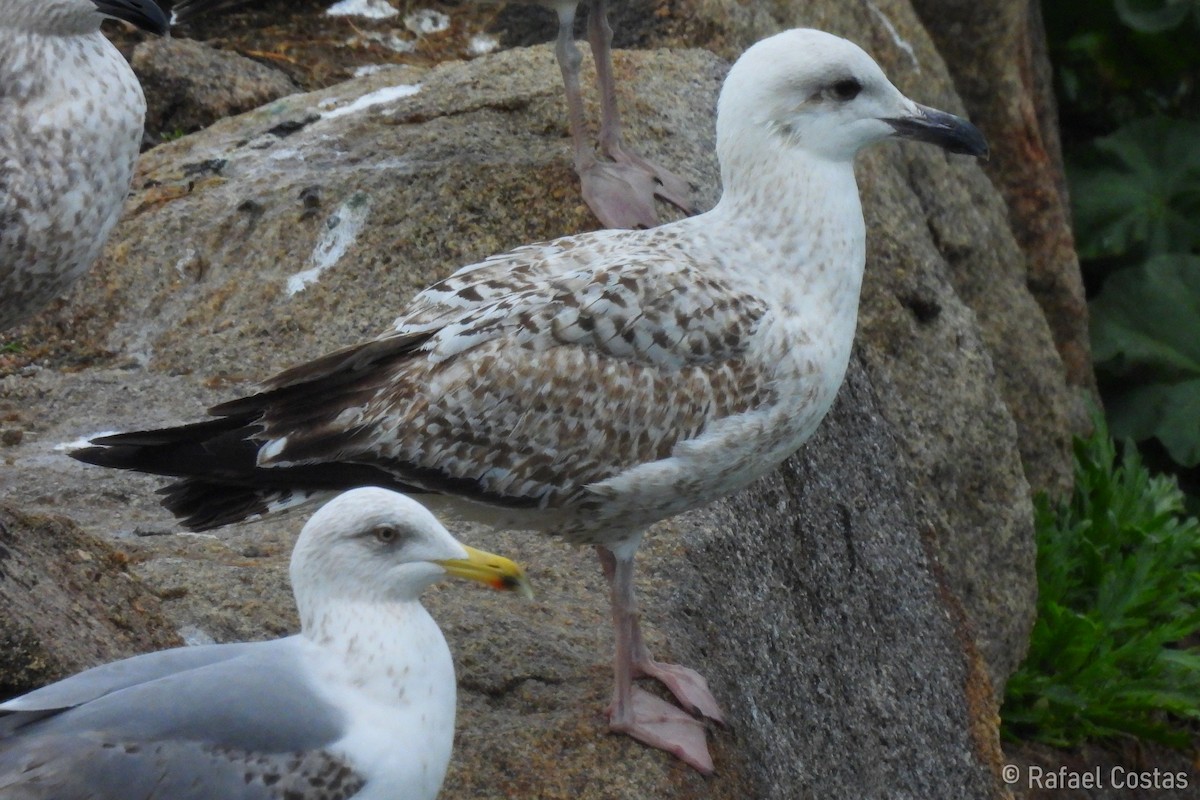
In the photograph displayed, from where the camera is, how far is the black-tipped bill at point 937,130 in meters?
4.18

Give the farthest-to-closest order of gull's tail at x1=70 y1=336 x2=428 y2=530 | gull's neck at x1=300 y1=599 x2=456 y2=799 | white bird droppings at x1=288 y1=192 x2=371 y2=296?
white bird droppings at x1=288 y1=192 x2=371 y2=296 → gull's tail at x1=70 y1=336 x2=428 y2=530 → gull's neck at x1=300 y1=599 x2=456 y2=799

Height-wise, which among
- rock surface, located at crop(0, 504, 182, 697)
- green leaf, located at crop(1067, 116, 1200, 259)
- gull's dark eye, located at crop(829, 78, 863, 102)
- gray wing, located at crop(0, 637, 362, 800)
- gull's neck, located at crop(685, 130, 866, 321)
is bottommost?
green leaf, located at crop(1067, 116, 1200, 259)

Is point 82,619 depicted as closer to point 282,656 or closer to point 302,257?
point 282,656

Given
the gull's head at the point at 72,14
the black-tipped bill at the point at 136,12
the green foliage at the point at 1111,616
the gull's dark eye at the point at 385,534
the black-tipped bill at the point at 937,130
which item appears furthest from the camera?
the green foliage at the point at 1111,616

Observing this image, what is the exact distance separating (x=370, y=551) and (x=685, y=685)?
3.99 feet

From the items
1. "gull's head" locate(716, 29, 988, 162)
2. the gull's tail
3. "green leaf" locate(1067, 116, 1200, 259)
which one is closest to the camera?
the gull's tail

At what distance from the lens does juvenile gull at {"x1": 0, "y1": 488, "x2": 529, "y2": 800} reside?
8.71ft

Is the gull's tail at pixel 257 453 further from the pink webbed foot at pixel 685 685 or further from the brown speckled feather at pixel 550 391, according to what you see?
the pink webbed foot at pixel 685 685

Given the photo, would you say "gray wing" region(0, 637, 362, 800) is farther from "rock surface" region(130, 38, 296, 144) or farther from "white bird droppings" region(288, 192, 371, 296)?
"rock surface" region(130, 38, 296, 144)

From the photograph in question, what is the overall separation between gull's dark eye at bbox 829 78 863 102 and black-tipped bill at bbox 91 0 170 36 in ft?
6.52

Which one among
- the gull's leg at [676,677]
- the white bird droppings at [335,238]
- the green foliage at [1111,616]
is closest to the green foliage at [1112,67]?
the green foliage at [1111,616]

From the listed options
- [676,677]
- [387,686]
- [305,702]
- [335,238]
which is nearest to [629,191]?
[335,238]

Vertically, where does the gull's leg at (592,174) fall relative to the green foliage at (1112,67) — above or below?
above

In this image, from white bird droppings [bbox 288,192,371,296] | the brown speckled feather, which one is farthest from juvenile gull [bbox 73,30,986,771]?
white bird droppings [bbox 288,192,371,296]
